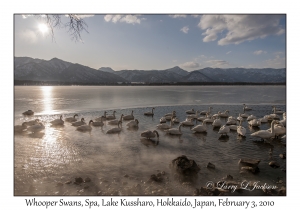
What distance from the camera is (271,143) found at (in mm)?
15648

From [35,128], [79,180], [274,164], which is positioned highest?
[35,128]

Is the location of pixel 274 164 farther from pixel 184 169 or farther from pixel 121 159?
pixel 121 159

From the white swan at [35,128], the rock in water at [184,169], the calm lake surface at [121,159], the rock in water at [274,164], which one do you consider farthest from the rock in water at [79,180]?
the white swan at [35,128]

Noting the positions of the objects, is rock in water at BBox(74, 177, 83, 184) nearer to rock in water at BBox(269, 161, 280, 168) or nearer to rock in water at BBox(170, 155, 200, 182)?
rock in water at BBox(170, 155, 200, 182)

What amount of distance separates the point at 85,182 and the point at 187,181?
15.6 ft

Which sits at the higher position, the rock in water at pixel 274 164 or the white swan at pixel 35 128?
the white swan at pixel 35 128

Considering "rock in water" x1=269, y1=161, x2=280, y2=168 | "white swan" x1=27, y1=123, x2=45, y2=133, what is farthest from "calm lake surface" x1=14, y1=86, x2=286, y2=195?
"white swan" x1=27, y1=123, x2=45, y2=133

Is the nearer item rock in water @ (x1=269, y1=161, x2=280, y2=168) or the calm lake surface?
the calm lake surface

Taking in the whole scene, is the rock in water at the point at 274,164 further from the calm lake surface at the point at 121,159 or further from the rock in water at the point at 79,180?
the rock in water at the point at 79,180

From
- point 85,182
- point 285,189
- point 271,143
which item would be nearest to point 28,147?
point 85,182

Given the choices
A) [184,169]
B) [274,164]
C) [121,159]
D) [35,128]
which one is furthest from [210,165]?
[35,128]

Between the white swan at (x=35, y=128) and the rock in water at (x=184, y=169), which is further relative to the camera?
the white swan at (x=35, y=128)

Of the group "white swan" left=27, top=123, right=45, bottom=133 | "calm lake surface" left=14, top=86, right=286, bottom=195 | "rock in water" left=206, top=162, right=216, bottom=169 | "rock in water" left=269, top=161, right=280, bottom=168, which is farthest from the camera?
"white swan" left=27, top=123, right=45, bottom=133
